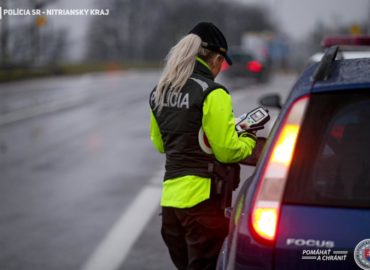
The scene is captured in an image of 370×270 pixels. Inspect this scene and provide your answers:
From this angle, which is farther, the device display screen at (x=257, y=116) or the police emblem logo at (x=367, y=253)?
the device display screen at (x=257, y=116)

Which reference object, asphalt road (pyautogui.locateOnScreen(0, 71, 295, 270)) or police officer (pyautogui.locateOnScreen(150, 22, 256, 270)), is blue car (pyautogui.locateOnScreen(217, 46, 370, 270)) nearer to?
police officer (pyautogui.locateOnScreen(150, 22, 256, 270))

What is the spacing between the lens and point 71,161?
12.8 m

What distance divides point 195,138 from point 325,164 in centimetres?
112

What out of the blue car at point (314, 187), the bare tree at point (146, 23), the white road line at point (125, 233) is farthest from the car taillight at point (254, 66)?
the bare tree at point (146, 23)

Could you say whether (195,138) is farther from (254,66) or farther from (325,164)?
(254,66)

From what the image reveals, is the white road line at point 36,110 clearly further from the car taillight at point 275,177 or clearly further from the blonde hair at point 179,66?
the car taillight at point 275,177

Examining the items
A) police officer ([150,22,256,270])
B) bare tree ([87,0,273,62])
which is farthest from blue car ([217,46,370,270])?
bare tree ([87,0,273,62])

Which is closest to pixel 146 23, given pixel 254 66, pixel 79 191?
pixel 254 66

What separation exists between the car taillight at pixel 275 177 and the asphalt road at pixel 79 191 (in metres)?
3.43

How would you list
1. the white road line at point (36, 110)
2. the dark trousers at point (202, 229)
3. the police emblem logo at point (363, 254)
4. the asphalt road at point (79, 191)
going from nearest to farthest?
the police emblem logo at point (363, 254) < the dark trousers at point (202, 229) < the asphalt road at point (79, 191) < the white road line at point (36, 110)

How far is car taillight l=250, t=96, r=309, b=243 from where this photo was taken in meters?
3.03

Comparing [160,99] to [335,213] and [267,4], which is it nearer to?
[335,213]

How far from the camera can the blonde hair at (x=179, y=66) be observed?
4055mm

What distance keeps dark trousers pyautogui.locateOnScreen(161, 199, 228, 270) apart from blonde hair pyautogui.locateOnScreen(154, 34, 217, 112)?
0.55m
